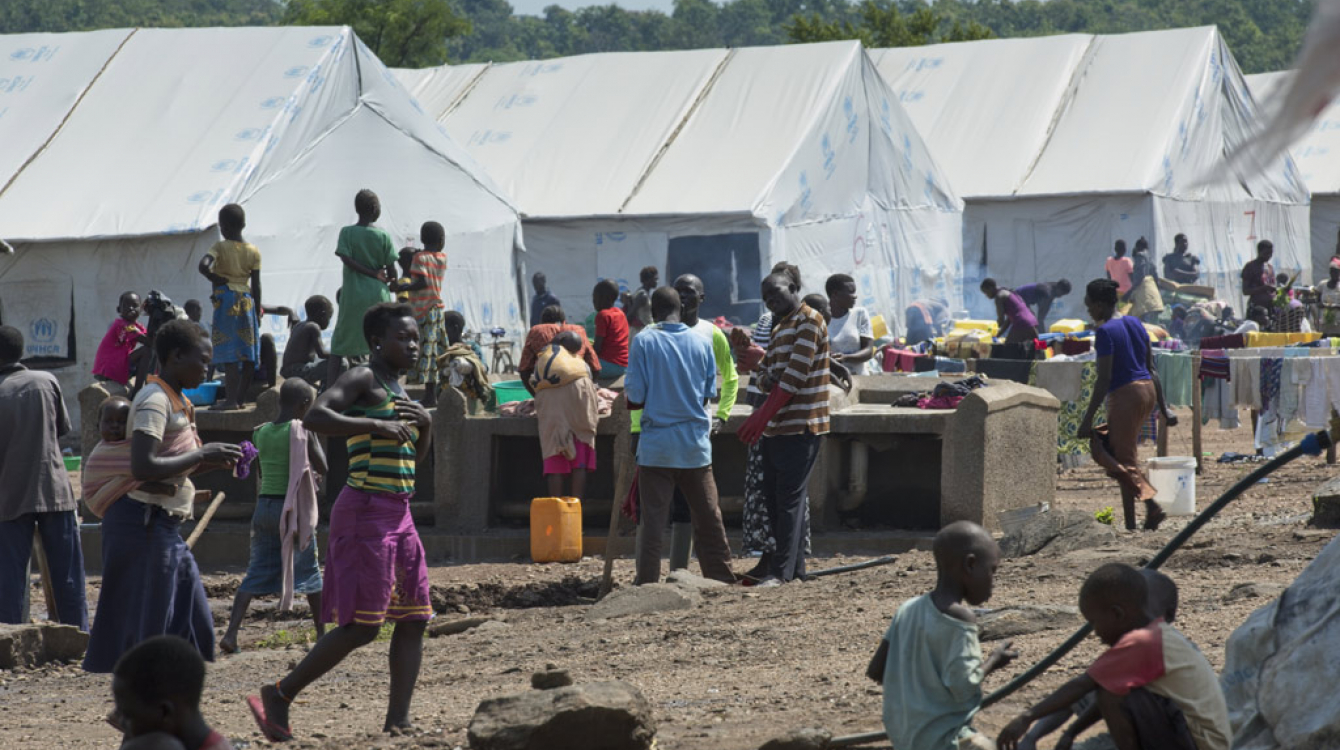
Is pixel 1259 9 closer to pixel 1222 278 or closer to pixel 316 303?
pixel 1222 278

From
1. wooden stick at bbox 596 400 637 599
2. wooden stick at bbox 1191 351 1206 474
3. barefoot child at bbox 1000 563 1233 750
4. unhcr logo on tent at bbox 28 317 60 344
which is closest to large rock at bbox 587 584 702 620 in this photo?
wooden stick at bbox 596 400 637 599

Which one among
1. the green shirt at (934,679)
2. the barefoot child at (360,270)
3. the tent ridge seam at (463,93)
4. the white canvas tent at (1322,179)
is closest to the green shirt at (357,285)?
the barefoot child at (360,270)

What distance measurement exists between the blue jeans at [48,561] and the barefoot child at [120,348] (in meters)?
5.33

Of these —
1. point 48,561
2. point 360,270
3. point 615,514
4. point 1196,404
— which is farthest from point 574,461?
point 1196,404

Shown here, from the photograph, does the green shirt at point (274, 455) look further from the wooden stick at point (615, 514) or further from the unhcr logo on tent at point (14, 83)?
the unhcr logo on tent at point (14, 83)

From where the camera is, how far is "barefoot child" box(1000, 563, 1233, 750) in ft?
14.2

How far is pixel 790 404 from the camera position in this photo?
8688 mm

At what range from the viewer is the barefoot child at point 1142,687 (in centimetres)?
434

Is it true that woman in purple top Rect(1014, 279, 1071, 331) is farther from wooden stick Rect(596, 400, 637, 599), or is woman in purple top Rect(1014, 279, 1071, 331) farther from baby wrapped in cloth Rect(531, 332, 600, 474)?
wooden stick Rect(596, 400, 637, 599)

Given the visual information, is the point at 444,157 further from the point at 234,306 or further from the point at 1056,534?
the point at 1056,534

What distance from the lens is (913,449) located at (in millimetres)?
10992

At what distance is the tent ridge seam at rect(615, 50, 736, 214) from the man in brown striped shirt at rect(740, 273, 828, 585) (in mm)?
12458

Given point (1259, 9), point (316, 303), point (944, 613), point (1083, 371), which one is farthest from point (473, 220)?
point (1259, 9)

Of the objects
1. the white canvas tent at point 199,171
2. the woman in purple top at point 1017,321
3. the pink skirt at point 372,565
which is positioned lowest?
the pink skirt at point 372,565
